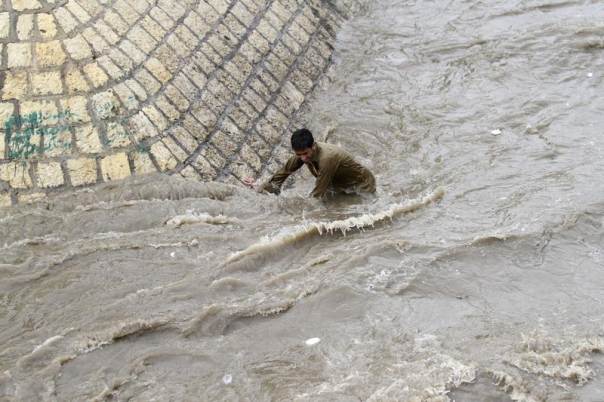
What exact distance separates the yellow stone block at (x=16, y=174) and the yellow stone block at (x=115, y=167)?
61cm

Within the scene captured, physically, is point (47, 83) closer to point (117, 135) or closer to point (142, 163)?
point (117, 135)

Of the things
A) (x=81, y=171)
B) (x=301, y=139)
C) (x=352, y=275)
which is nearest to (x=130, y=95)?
(x=81, y=171)

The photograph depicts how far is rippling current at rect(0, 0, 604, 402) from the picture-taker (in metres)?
4.14

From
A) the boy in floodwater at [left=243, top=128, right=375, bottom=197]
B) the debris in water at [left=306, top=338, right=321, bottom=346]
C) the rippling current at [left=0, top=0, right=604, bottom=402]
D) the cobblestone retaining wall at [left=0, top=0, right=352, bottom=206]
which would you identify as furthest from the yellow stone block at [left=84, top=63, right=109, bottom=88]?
the debris in water at [left=306, top=338, right=321, bottom=346]

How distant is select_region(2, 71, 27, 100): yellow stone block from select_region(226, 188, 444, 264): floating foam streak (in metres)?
2.36

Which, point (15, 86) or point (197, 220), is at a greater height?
point (15, 86)

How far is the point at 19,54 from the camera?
6.00m

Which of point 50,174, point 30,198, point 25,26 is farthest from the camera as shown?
point 25,26

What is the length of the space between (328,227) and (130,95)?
→ 2.16m

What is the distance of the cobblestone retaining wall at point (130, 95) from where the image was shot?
5910mm

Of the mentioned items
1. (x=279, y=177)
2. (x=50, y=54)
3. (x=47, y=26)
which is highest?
(x=47, y=26)

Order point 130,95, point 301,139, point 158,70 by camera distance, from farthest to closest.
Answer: point 158,70 → point 130,95 → point 301,139

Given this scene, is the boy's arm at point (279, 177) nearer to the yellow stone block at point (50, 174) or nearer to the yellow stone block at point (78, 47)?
the yellow stone block at point (50, 174)

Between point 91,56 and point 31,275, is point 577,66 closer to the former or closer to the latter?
point 91,56
